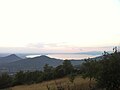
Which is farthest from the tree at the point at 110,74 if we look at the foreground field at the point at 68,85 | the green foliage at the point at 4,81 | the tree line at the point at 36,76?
the green foliage at the point at 4,81

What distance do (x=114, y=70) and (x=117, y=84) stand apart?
3.29ft

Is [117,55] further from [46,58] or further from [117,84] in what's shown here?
[46,58]

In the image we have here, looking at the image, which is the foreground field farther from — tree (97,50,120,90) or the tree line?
the tree line

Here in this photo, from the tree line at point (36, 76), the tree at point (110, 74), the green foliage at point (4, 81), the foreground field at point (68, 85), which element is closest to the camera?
the tree at point (110, 74)

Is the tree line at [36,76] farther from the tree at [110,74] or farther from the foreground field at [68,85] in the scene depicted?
the tree at [110,74]

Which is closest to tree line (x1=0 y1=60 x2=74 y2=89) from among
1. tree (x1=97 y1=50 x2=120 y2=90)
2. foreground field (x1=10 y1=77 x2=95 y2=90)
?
foreground field (x1=10 y1=77 x2=95 y2=90)

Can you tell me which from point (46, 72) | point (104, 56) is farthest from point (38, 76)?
point (104, 56)

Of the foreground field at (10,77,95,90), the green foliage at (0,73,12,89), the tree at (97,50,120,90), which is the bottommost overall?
the green foliage at (0,73,12,89)

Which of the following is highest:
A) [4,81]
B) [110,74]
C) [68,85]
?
[110,74]

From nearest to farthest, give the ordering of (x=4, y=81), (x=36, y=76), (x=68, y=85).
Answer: (x=68, y=85), (x=4, y=81), (x=36, y=76)

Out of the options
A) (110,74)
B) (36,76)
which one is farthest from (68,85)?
(36,76)

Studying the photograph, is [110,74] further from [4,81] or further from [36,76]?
[4,81]

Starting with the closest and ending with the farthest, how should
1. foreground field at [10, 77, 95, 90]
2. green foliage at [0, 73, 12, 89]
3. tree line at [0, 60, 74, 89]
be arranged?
foreground field at [10, 77, 95, 90] → tree line at [0, 60, 74, 89] → green foliage at [0, 73, 12, 89]

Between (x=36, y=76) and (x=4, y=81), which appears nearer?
(x=4, y=81)
